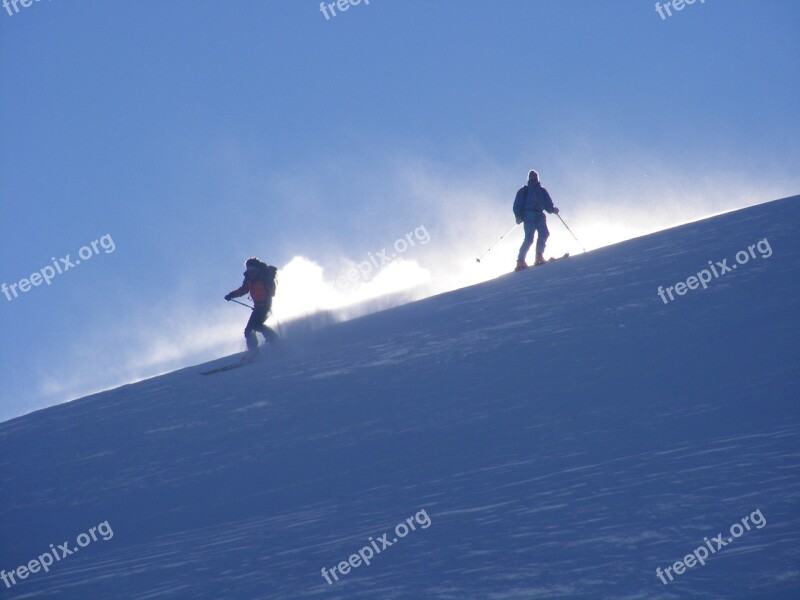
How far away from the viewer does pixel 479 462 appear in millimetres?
6434

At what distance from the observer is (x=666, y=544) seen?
446cm

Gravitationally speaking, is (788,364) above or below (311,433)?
below

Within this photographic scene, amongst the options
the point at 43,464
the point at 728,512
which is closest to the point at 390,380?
the point at 43,464

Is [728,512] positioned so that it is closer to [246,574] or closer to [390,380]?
[246,574]

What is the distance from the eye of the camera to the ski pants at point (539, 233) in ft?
61.0

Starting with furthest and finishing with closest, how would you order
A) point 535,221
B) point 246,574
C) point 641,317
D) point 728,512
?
point 535,221
point 641,317
point 246,574
point 728,512

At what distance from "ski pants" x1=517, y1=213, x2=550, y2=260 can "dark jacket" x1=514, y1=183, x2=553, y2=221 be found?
63 mm

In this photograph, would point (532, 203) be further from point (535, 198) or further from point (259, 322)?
point (259, 322)

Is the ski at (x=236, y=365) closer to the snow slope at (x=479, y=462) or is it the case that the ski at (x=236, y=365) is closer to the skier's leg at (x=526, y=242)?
the snow slope at (x=479, y=462)

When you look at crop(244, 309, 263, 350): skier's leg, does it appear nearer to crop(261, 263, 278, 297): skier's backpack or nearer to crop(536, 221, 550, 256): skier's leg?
crop(261, 263, 278, 297): skier's backpack

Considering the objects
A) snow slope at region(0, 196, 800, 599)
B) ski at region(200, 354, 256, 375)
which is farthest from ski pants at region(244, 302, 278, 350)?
snow slope at region(0, 196, 800, 599)

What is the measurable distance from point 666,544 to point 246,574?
→ 2.22 m

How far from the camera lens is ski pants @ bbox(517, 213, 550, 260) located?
18.6 metres

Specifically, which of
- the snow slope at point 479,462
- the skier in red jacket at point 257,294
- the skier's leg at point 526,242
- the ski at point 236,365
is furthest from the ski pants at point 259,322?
the skier's leg at point 526,242
